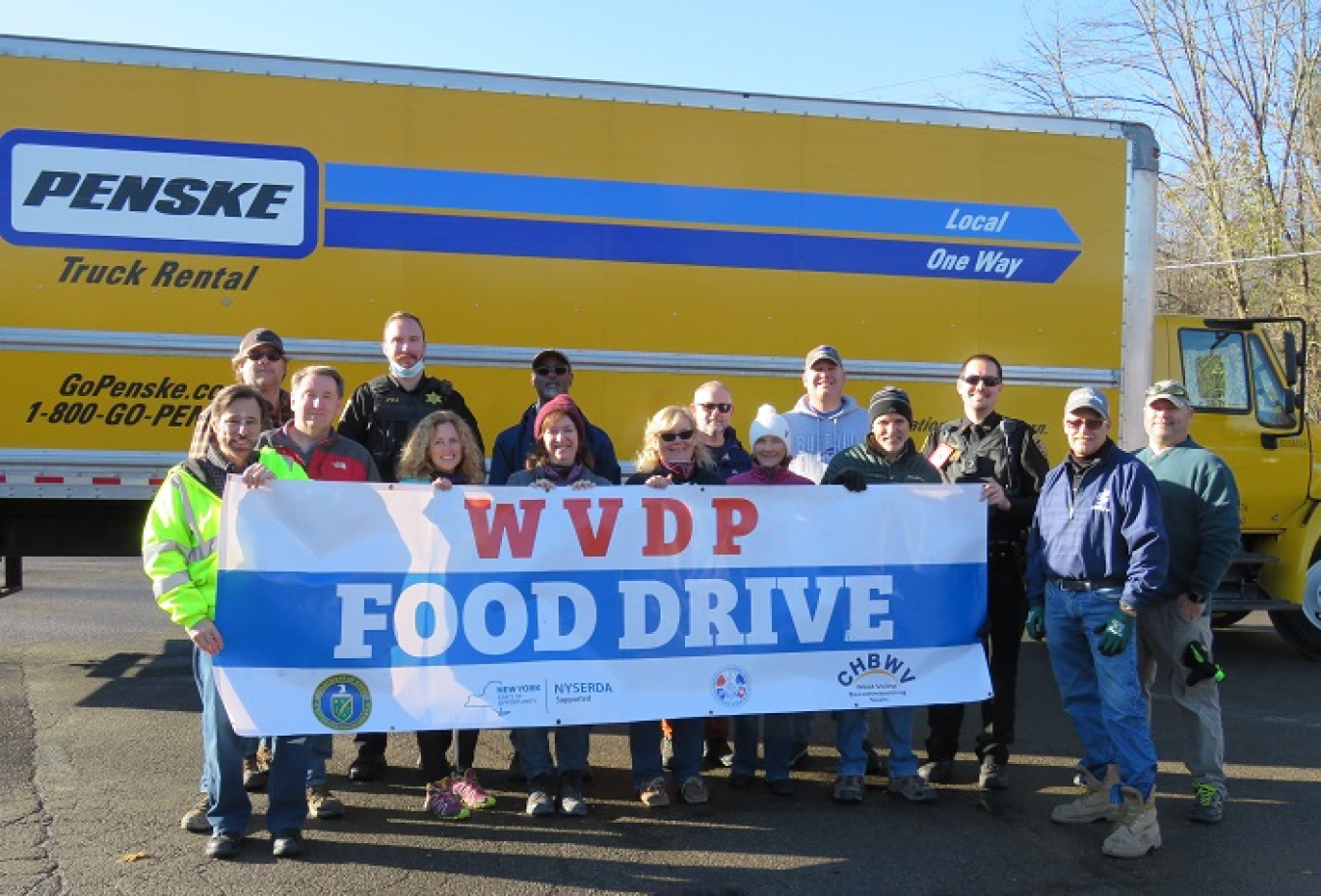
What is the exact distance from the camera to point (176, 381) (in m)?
6.86

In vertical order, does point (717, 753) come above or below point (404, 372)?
below

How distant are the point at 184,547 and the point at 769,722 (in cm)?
275

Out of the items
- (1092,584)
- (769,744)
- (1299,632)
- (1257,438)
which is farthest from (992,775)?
(1299,632)

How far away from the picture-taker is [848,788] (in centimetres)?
529

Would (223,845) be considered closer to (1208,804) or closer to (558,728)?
(558,728)

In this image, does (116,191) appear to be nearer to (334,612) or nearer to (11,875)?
(334,612)

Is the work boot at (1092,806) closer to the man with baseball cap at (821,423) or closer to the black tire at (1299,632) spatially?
the man with baseball cap at (821,423)

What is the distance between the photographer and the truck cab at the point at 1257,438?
8.79m

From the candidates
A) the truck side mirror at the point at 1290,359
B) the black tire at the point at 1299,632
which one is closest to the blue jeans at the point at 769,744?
the truck side mirror at the point at 1290,359

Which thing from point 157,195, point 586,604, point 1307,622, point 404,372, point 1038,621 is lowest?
point 1307,622

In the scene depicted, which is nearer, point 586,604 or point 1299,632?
point 586,604

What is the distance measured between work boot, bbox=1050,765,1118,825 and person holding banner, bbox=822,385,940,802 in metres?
0.60

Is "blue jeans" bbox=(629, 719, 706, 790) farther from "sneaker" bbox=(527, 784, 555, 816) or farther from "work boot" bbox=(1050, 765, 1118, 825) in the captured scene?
"work boot" bbox=(1050, 765, 1118, 825)

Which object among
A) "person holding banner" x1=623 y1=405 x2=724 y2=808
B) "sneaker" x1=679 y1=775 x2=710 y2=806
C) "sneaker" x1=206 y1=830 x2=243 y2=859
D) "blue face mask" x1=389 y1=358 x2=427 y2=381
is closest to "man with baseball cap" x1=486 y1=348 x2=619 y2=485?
"person holding banner" x1=623 y1=405 x2=724 y2=808
